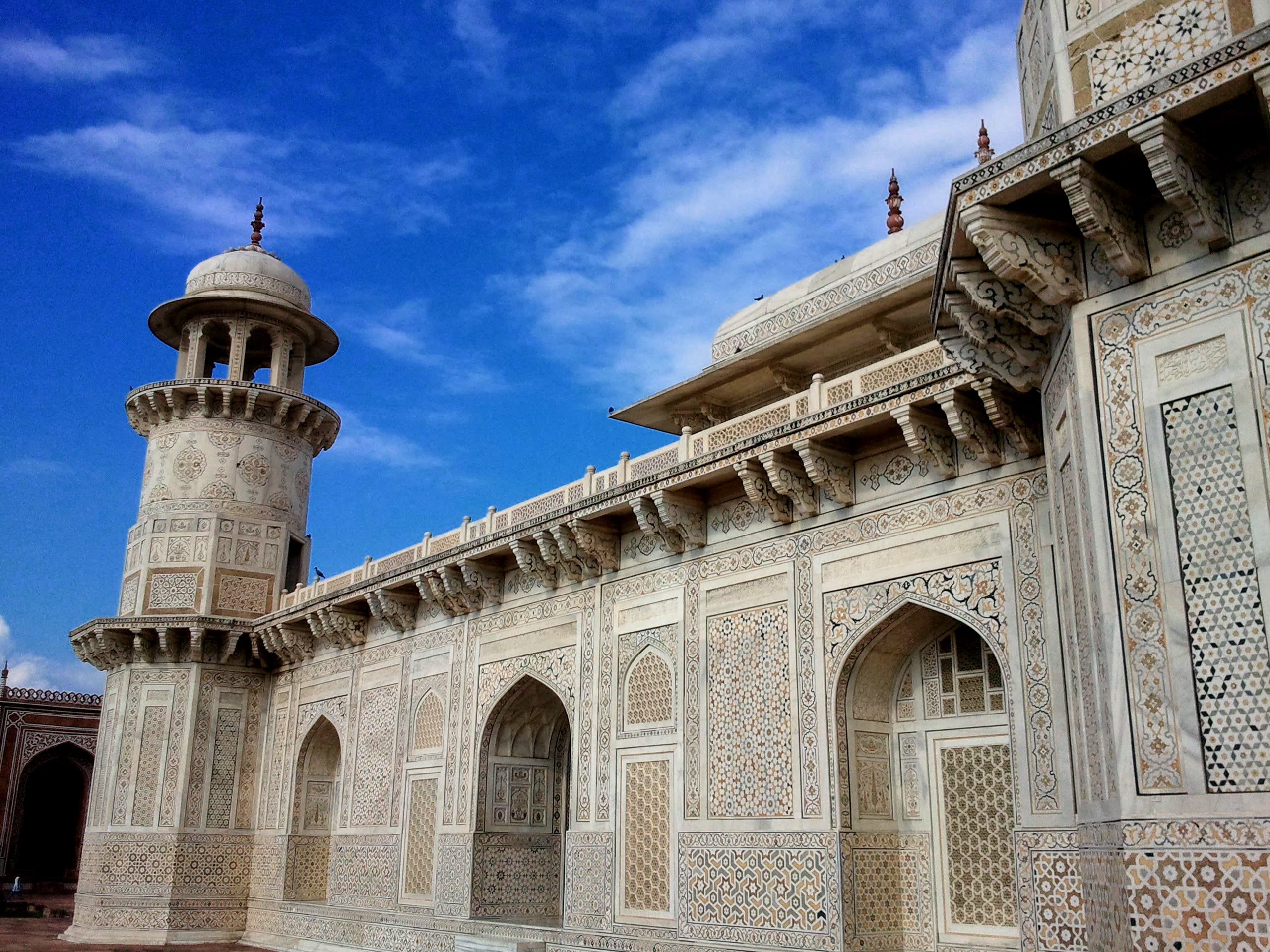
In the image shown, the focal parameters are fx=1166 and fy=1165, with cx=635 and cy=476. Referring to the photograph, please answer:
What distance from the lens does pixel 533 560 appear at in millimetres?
11578

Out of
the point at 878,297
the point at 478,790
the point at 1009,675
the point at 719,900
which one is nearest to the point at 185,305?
the point at 478,790

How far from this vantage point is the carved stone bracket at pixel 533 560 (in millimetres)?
11531

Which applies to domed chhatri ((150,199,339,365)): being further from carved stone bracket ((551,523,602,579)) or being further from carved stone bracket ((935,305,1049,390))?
carved stone bracket ((935,305,1049,390))

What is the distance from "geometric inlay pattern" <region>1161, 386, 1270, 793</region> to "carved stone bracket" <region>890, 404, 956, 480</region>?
9.80ft

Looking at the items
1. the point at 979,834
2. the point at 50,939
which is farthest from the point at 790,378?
the point at 50,939

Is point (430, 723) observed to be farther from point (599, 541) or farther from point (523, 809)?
point (599, 541)

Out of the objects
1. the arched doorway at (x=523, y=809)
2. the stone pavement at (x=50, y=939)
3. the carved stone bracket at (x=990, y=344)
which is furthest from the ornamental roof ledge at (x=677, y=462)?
the stone pavement at (x=50, y=939)

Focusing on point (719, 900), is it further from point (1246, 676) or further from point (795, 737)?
point (1246, 676)

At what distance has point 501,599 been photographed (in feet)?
40.7

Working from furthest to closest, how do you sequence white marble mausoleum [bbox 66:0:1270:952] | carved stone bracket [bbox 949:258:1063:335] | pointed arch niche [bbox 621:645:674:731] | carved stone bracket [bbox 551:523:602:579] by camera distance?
1. carved stone bracket [bbox 551:523:602:579]
2. pointed arch niche [bbox 621:645:674:731]
3. carved stone bracket [bbox 949:258:1063:335]
4. white marble mausoleum [bbox 66:0:1270:952]

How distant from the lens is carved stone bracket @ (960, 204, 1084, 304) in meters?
5.45

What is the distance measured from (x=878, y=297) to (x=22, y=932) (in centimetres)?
1576

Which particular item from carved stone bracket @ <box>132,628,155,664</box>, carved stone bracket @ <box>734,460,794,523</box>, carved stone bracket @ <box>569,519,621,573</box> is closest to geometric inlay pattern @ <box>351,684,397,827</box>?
carved stone bracket @ <box>132,628,155,664</box>

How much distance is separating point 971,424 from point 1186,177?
115 inches
